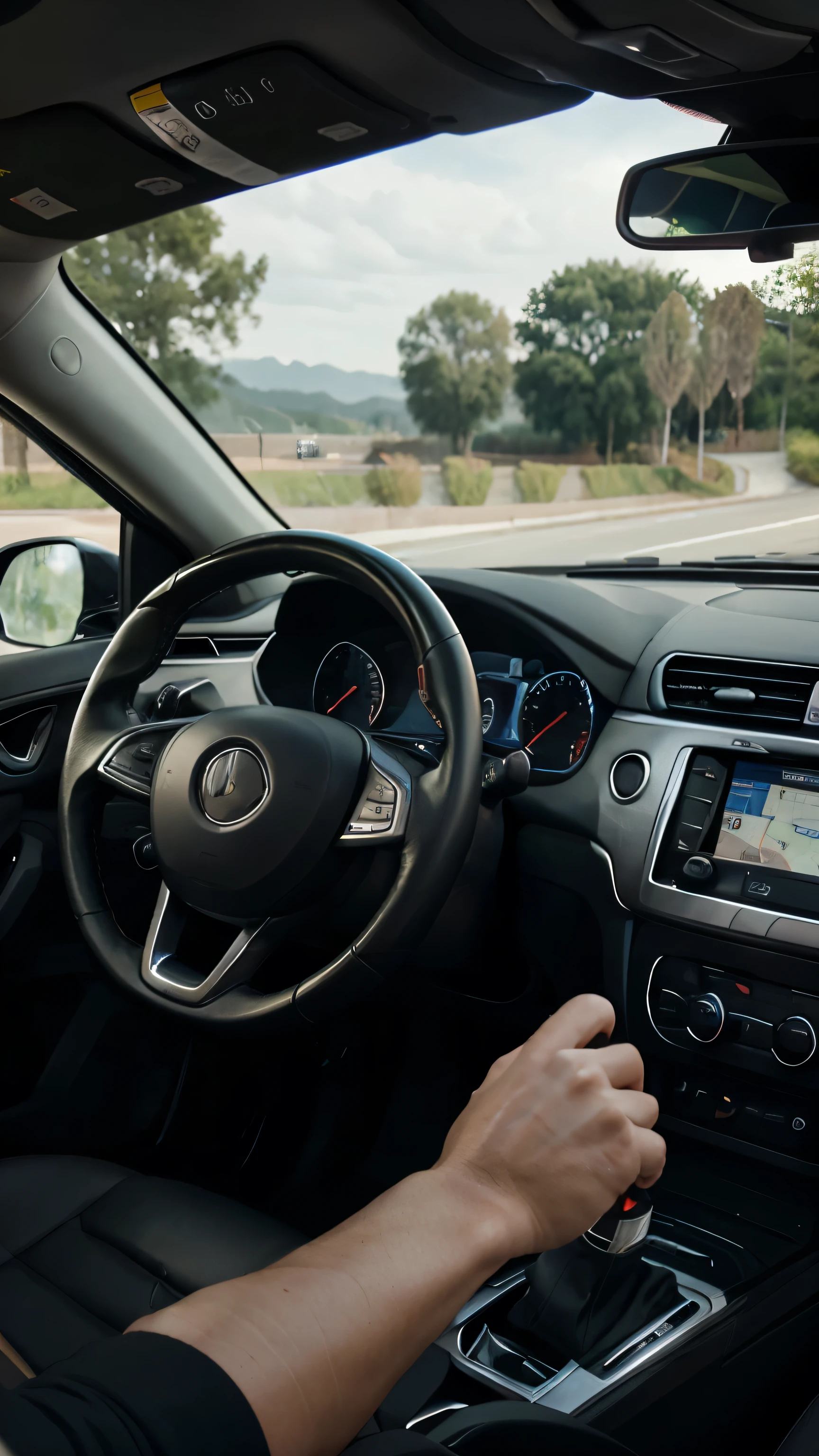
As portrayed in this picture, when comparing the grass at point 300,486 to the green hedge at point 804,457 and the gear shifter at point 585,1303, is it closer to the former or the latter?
the green hedge at point 804,457

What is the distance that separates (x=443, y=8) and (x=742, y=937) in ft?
5.01

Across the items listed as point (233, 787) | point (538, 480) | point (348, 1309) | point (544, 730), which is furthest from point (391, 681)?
point (538, 480)

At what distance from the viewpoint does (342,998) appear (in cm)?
158

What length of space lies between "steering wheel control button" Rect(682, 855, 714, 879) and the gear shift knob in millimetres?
620

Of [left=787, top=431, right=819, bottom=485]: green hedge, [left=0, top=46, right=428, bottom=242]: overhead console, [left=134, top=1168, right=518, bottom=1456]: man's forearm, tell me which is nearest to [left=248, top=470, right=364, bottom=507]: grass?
[left=0, top=46, right=428, bottom=242]: overhead console

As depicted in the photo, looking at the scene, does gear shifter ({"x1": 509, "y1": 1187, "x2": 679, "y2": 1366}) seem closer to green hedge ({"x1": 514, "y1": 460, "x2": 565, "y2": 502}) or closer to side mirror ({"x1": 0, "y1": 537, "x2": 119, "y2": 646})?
side mirror ({"x1": 0, "y1": 537, "x2": 119, "y2": 646})

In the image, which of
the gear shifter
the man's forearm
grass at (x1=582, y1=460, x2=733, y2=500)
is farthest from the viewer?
grass at (x1=582, y1=460, x2=733, y2=500)

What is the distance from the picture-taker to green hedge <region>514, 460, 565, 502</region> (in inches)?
151

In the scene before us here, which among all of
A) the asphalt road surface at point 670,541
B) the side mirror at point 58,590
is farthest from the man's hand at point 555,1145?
the side mirror at point 58,590

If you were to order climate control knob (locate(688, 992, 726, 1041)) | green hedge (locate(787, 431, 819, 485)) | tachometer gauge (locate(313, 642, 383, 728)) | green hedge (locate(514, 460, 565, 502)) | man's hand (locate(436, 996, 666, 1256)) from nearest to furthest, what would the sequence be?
man's hand (locate(436, 996, 666, 1256)) < climate control knob (locate(688, 992, 726, 1041)) < tachometer gauge (locate(313, 642, 383, 728)) < green hedge (locate(787, 431, 819, 485)) < green hedge (locate(514, 460, 565, 502))

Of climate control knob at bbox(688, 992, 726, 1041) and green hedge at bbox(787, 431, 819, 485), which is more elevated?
green hedge at bbox(787, 431, 819, 485)

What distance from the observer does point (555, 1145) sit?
3.13ft

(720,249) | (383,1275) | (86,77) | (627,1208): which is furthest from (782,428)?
(383,1275)

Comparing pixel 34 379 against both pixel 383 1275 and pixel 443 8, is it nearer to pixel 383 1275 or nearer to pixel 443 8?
pixel 443 8
